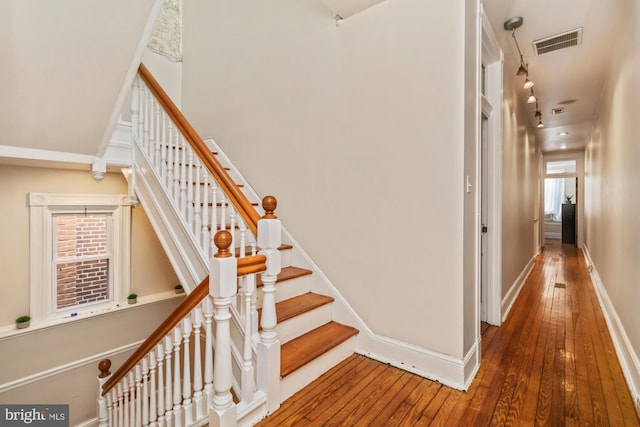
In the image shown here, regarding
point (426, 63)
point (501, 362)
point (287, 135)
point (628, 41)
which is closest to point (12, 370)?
point (287, 135)

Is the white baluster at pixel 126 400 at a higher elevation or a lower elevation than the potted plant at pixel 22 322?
lower

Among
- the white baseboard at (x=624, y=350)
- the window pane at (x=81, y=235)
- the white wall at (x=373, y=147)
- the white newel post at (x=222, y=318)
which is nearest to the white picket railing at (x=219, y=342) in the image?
the white newel post at (x=222, y=318)

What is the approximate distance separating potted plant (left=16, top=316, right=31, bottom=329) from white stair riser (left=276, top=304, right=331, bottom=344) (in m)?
2.76

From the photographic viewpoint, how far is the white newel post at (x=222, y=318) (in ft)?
4.66

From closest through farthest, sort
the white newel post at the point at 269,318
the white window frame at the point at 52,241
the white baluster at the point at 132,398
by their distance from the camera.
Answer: the white newel post at the point at 269,318 → the white baluster at the point at 132,398 → the white window frame at the point at 52,241

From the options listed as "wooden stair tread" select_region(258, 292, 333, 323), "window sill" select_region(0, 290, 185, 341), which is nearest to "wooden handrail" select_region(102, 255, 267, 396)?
"wooden stair tread" select_region(258, 292, 333, 323)

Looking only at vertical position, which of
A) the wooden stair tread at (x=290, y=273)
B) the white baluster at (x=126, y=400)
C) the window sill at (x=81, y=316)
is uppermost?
the wooden stair tread at (x=290, y=273)

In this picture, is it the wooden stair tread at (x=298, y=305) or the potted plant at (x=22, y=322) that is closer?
the wooden stair tread at (x=298, y=305)

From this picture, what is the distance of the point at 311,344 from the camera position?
2.10m

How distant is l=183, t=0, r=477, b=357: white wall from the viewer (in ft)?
6.34

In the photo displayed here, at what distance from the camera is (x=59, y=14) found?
5.22 ft

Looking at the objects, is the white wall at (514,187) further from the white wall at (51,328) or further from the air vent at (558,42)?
the white wall at (51,328)

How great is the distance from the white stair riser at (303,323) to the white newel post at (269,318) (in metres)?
0.36

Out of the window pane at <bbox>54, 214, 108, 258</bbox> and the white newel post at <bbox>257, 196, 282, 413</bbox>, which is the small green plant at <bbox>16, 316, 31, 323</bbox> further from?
the white newel post at <bbox>257, 196, 282, 413</bbox>
